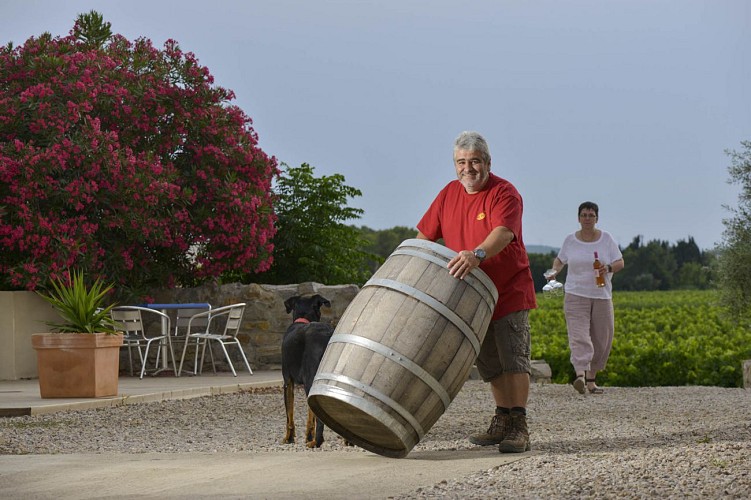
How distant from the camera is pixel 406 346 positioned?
212 inches

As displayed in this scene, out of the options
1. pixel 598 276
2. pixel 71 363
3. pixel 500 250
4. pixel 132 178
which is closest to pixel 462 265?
pixel 500 250

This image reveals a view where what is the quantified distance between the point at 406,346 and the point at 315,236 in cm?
1126

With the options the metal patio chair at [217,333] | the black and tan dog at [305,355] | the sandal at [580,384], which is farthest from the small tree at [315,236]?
the black and tan dog at [305,355]

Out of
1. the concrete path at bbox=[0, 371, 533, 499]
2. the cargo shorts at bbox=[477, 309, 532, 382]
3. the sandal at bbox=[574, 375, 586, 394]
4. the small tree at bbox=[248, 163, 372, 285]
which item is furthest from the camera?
the small tree at bbox=[248, 163, 372, 285]

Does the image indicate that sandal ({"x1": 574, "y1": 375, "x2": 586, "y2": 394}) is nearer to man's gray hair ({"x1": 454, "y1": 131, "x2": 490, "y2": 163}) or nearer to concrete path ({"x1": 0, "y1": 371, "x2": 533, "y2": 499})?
concrete path ({"x1": 0, "y1": 371, "x2": 533, "y2": 499})

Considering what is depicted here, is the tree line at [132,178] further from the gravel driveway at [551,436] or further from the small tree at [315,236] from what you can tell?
the gravel driveway at [551,436]

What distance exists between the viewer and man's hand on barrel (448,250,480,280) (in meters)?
5.49

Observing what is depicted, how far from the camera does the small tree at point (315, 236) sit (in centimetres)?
1625

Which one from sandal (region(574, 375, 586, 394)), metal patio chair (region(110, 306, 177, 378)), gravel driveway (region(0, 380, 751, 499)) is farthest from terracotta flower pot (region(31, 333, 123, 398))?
sandal (region(574, 375, 586, 394))

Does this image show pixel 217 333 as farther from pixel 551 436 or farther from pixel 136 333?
pixel 551 436

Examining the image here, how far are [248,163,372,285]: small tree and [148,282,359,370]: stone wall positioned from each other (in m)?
1.96

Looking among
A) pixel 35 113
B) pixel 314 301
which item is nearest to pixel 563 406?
pixel 314 301

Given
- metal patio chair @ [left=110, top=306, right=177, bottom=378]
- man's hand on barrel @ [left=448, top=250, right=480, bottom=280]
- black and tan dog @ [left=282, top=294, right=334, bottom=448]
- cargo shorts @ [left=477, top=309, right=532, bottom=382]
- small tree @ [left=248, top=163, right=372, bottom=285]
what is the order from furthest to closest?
small tree @ [left=248, top=163, right=372, bottom=285] < metal patio chair @ [left=110, top=306, right=177, bottom=378] < black and tan dog @ [left=282, top=294, right=334, bottom=448] < cargo shorts @ [left=477, top=309, right=532, bottom=382] < man's hand on barrel @ [left=448, top=250, right=480, bottom=280]

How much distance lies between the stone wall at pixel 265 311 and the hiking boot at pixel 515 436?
25.6ft
